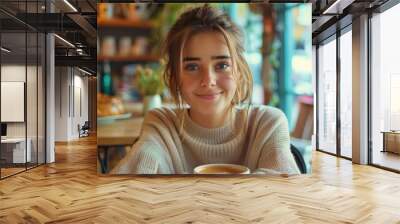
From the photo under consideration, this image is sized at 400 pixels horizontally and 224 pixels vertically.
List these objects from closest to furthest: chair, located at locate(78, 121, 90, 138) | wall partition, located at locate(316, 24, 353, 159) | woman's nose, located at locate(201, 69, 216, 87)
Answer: woman's nose, located at locate(201, 69, 216, 87), wall partition, located at locate(316, 24, 353, 159), chair, located at locate(78, 121, 90, 138)

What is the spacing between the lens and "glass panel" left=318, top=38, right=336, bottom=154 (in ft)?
30.9

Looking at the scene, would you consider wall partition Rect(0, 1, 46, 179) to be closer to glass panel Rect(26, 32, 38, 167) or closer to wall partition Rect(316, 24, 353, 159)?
glass panel Rect(26, 32, 38, 167)

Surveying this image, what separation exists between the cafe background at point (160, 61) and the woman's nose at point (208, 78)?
2.00 feet

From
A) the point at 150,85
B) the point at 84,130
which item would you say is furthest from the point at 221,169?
the point at 84,130

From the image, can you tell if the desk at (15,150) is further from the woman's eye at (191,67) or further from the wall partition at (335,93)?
the wall partition at (335,93)

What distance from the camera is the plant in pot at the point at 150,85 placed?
19.4 feet

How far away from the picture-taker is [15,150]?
21.8ft

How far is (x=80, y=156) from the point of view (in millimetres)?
9273

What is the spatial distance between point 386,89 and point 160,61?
14.0 ft

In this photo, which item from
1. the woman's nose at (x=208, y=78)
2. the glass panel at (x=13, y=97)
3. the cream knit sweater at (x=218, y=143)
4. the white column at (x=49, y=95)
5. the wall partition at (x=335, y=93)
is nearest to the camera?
the woman's nose at (x=208, y=78)

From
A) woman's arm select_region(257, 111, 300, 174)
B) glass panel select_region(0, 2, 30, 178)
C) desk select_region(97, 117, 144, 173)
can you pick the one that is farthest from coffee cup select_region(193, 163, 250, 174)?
glass panel select_region(0, 2, 30, 178)

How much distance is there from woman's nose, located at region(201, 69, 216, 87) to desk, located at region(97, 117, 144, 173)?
3.79 ft

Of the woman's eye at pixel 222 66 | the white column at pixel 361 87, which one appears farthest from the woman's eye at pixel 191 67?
the white column at pixel 361 87

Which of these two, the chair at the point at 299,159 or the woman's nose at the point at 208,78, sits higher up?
the woman's nose at the point at 208,78
